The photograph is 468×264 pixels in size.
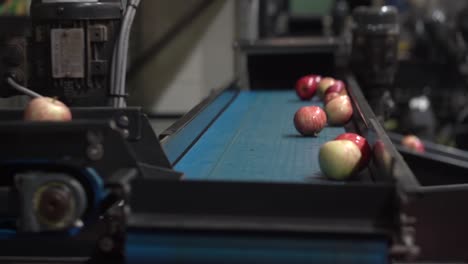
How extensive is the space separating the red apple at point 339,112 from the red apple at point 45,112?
811 mm

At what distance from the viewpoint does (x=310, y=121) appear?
1.69 metres

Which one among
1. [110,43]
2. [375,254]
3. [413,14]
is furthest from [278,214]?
[413,14]

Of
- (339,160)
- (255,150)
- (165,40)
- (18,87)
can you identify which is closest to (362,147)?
(339,160)

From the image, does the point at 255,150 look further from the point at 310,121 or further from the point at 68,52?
the point at 68,52

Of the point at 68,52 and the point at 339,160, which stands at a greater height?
the point at 68,52

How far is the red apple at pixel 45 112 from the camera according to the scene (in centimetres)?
119

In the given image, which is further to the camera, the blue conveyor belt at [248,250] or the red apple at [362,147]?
the red apple at [362,147]

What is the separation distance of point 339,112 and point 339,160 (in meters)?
0.55

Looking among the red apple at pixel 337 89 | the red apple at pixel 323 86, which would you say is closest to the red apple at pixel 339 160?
the red apple at pixel 337 89

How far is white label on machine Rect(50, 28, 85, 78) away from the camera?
5.08 ft

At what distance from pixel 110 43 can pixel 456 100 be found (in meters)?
3.16

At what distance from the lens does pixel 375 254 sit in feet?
3.18

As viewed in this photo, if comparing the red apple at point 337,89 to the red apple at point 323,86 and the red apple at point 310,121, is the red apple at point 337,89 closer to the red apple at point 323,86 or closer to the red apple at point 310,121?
the red apple at point 323,86

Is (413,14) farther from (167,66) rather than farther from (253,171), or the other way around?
(253,171)
